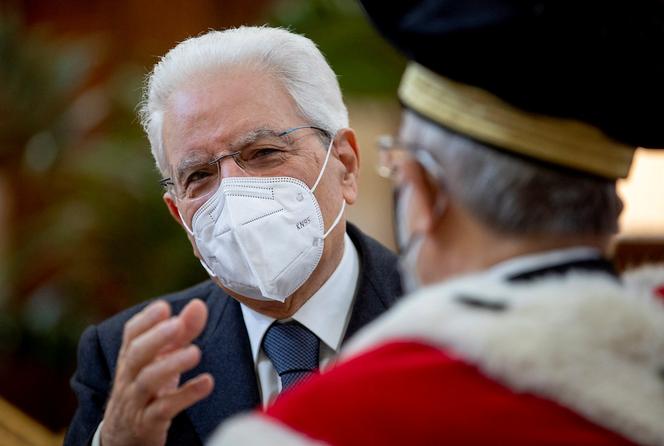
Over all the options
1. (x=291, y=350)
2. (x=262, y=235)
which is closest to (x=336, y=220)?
(x=262, y=235)

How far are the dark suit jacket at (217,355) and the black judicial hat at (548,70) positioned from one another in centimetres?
107

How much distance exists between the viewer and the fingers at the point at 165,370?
5.06ft

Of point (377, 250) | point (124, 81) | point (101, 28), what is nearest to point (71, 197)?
point (124, 81)

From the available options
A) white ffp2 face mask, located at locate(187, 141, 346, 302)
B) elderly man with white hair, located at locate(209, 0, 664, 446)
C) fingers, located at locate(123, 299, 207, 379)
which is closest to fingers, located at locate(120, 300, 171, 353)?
fingers, located at locate(123, 299, 207, 379)

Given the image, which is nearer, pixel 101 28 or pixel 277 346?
pixel 277 346

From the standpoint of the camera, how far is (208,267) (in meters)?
2.29

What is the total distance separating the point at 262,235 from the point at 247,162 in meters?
0.20

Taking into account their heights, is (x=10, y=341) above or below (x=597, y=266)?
below

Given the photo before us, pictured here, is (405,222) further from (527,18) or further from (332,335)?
(332,335)

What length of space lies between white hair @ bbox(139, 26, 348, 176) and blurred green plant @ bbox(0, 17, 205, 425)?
2713 millimetres

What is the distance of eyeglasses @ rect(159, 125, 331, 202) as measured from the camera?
7.47ft

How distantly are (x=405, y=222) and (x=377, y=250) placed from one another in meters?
1.05

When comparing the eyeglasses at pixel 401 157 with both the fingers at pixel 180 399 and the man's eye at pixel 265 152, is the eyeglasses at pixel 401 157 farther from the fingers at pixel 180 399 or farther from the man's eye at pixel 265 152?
the man's eye at pixel 265 152

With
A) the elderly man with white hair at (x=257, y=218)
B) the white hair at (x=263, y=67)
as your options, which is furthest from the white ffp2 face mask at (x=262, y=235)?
the white hair at (x=263, y=67)
